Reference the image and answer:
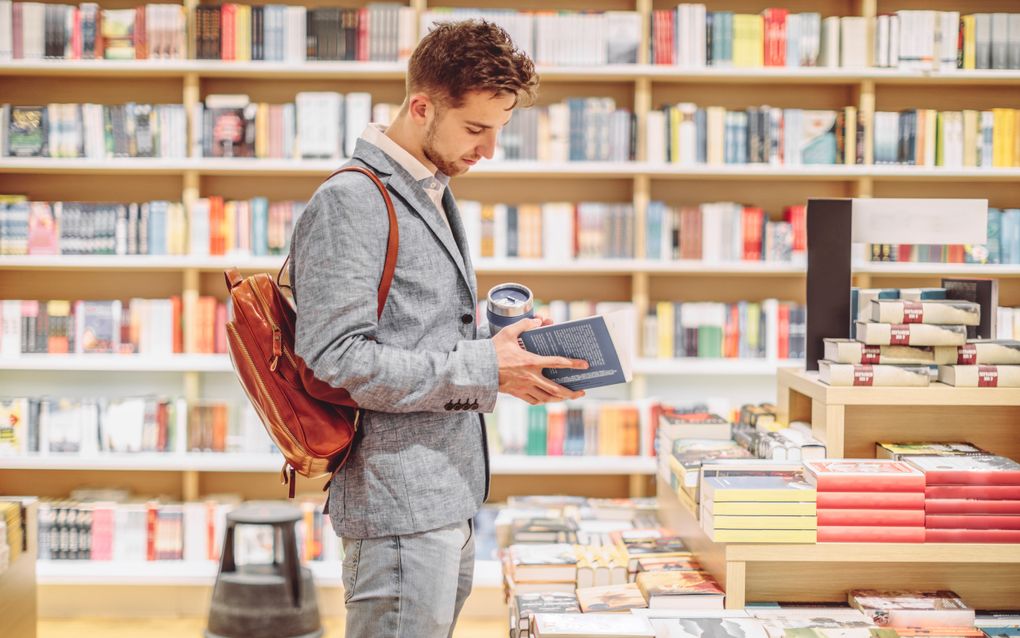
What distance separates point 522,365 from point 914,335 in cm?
104

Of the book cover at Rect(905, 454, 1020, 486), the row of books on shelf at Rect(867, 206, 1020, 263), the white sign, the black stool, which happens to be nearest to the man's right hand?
the book cover at Rect(905, 454, 1020, 486)

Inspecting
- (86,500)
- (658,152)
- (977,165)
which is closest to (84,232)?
(86,500)

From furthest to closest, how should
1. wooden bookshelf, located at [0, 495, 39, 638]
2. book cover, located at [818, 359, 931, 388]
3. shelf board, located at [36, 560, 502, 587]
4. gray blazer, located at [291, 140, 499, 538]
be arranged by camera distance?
shelf board, located at [36, 560, 502, 587]
wooden bookshelf, located at [0, 495, 39, 638]
book cover, located at [818, 359, 931, 388]
gray blazer, located at [291, 140, 499, 538]

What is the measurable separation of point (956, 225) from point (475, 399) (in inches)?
61.2

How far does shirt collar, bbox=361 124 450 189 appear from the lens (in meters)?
1.44

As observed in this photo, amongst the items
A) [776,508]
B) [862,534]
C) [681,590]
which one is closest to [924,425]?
[862,534]

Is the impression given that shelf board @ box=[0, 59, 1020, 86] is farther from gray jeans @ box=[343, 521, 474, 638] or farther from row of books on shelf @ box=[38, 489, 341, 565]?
gray jeans @ box=[343, 521, 474, 638]

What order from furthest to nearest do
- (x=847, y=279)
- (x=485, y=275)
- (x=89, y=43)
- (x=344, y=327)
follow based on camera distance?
(x=485, y=275) < (x=89, y=43) < (x=847, y=279) < (x=344, y=327)

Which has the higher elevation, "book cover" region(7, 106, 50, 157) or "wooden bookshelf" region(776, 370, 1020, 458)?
"book cover" region(7, 106, 50, 157)

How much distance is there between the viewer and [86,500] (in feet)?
12.4

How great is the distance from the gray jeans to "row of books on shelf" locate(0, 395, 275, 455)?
2.42 meters

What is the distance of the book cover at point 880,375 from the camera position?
1.99 metres

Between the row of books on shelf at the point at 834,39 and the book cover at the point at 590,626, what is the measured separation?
2531mm

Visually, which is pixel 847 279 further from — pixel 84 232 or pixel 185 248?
pixel 84 232
